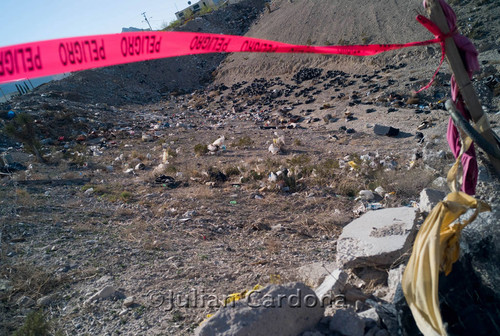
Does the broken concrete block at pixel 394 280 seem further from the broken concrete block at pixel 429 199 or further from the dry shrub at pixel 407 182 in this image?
the dry shrub at pixel 407 182

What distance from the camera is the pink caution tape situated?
7.56 feet

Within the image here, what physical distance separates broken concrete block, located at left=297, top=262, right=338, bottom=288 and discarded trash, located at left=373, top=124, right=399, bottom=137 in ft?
21.7

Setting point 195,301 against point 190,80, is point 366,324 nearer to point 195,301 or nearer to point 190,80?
point 195,301

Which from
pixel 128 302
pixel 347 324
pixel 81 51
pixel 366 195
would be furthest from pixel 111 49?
pixel 366 195

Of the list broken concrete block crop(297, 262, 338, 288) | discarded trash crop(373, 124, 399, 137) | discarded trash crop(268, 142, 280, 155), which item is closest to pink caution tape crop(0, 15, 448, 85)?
broken concrete block crop(297, 262, 338, 288)

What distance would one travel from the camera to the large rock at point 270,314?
1.88m

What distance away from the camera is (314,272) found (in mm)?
3121

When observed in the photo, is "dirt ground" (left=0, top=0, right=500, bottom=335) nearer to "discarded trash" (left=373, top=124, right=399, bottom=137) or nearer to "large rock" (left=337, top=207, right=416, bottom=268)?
"discarded trash" (left=373, top=124, right=399, bottom=137)

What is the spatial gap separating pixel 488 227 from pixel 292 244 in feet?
7.14

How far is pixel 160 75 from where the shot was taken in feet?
83.9

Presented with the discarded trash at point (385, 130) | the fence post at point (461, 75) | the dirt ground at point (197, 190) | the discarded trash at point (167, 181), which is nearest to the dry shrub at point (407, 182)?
the dirt ground at point (197, 190)

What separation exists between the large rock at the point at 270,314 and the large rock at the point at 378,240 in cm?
91

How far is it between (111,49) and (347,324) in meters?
2.48

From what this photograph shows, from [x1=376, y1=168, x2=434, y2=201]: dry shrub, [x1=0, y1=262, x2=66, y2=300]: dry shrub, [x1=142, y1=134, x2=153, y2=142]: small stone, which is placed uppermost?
[x1=0, y1=262, x2=66, y2=300]: dry shrub
